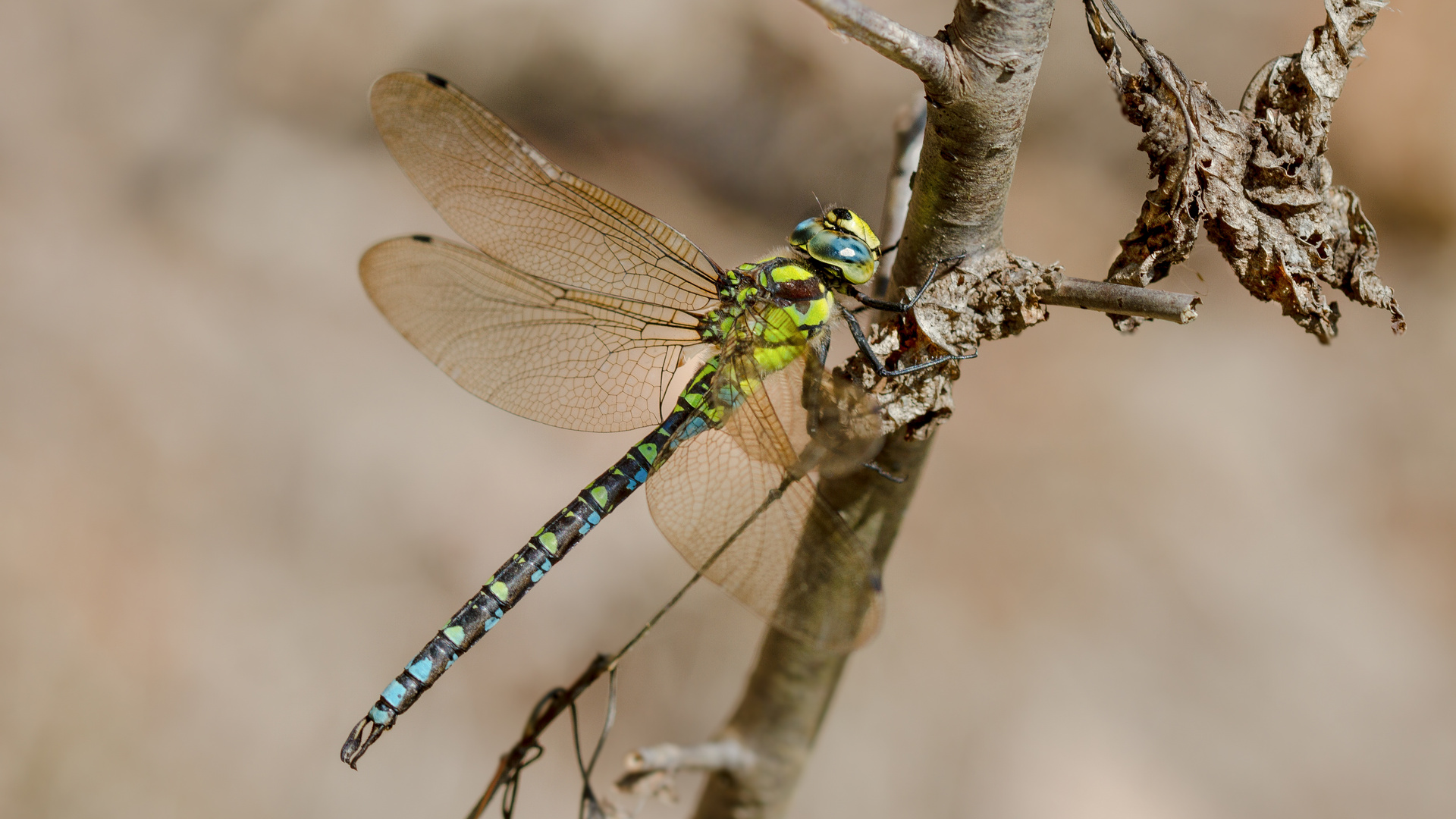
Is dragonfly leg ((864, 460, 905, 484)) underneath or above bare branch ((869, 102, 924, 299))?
underneath

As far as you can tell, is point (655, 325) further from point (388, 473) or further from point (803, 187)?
point (803, 187)

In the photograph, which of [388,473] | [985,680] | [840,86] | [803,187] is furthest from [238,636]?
[840,86]

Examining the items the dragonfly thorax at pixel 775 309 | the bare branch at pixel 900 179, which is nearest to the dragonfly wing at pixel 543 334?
the dragonfly thorax at pixel 775 309

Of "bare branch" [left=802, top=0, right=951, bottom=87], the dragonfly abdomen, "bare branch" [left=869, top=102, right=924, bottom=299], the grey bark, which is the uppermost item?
"bare branch" [left=869, top=102, right=924, bottom=299]

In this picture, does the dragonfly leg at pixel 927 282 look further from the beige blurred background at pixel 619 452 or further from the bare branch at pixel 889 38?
the beige blurred background at pixel 619 452

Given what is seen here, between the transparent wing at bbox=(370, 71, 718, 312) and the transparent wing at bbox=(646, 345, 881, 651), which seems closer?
the transparent wing at bbox=(646, 345, 881, 651)

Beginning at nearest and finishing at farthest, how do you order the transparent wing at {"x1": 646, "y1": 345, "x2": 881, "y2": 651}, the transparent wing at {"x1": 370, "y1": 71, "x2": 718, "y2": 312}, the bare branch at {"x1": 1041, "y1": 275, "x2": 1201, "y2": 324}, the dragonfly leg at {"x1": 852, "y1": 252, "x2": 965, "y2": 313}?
the bare branch at {"x1": 1041, "y1": 275, "x2": 1201, "y2": 324}, the dragonfly leg at {"x1": 852, "y1": 252, "x2": 965, "y2": 313}, the transparent wing at {"x1": 646, "y1": 345, "x2": 881, "y2": 651}, the transparent wing at {"x1": 370, "y1": 71, "x2": 718, "y2": 312}

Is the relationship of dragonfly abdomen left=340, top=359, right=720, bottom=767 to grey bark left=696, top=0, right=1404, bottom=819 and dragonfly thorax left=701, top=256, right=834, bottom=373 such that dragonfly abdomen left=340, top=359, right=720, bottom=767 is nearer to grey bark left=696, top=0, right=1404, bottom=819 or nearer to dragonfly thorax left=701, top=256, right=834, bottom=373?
dragonfly thorax left=701, top=256, right=834, bottom=373

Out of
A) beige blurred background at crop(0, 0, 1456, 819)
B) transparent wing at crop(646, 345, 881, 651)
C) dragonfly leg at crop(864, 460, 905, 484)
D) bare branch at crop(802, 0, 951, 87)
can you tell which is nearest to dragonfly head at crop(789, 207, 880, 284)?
transparent wing at crop(646, 345, 881, 651)
